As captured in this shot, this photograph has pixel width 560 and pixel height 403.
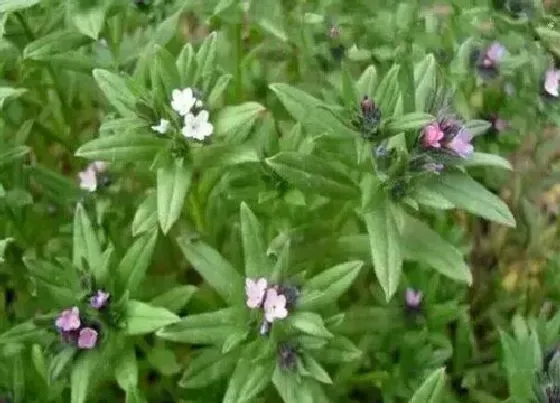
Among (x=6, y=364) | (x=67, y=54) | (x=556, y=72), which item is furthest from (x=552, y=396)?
(x=67, y=54)

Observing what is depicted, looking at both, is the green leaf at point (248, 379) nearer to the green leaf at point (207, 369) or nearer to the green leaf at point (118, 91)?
the green leaf at point (207, 369)

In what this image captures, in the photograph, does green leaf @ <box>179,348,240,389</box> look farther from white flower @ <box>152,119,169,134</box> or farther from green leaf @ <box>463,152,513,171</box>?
green leaf @ <box>463,152,513,171</box>

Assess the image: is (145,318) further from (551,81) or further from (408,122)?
(551,81)

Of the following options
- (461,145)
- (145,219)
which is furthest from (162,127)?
(461,145)

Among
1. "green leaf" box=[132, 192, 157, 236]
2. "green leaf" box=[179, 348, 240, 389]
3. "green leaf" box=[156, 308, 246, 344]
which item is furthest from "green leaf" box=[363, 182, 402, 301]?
"green leaf" box=[132, 192, 157, 236]

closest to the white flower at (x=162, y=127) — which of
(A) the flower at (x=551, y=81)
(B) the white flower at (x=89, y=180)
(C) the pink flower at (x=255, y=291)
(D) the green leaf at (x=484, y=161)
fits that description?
(C) the pink flower at (x=255, y=291)

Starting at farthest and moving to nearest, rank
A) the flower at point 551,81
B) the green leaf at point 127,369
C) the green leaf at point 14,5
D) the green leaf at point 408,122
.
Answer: the flower at point 551,81
the green leaf at point 14,5
the green leaf at point 127,369
the green leaf at point 408,122

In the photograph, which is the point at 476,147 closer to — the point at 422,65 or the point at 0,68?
the point at 422,65
